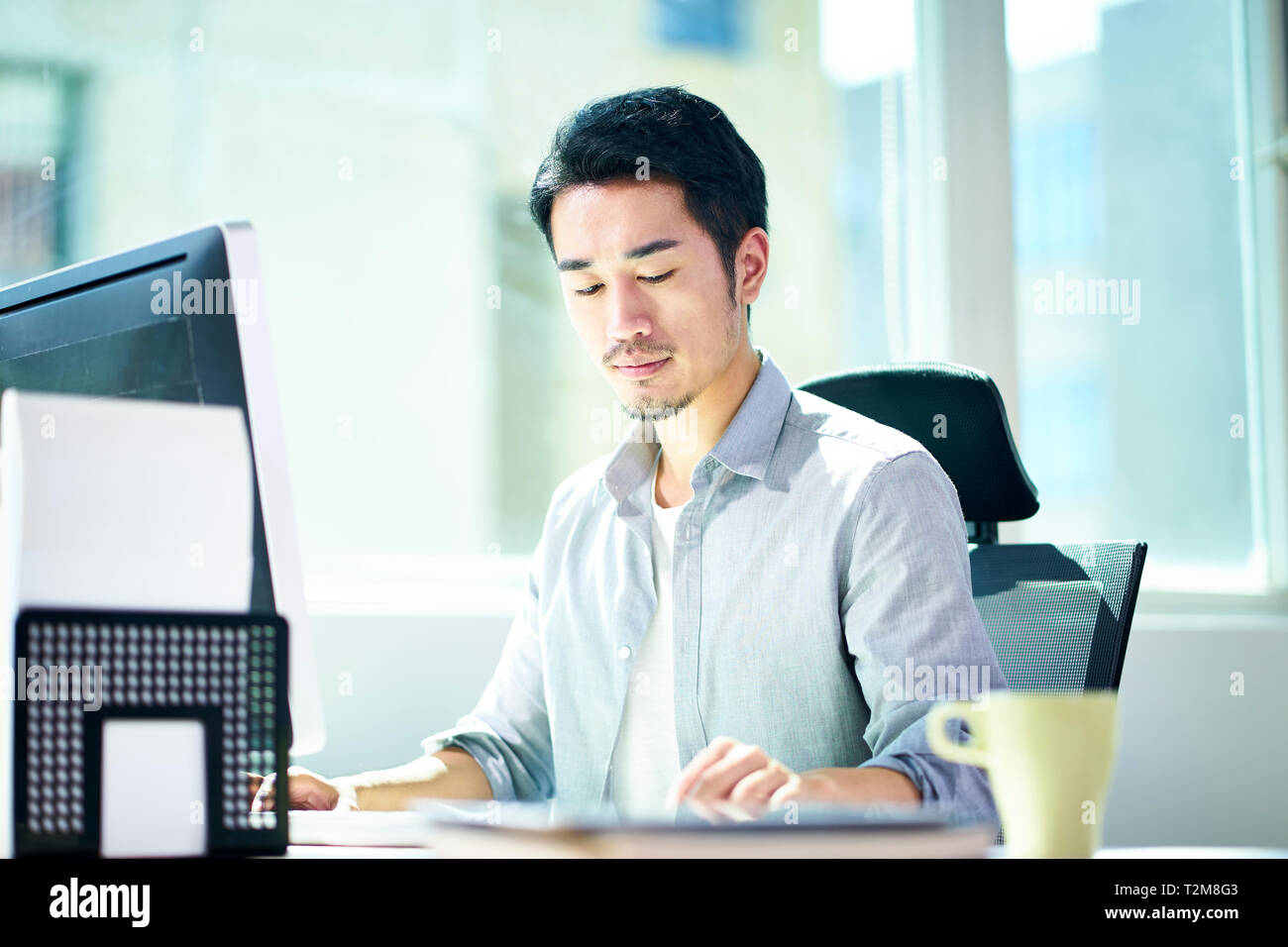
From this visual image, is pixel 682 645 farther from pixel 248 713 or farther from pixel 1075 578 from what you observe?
pixel 248 713

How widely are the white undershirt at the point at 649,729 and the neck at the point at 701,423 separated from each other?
0.16 metres

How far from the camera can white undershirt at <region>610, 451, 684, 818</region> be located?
1.38 m

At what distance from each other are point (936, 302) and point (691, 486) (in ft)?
3.23

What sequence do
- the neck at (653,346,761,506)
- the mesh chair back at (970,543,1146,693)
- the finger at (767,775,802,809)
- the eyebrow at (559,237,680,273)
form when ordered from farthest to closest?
1. the neck at (653,346,761,506)
2. the eyebrow at (559,237,680,273)
3. the mesh chair back at (970,543,1146,693)
4. the finger at (767,775,802,809)

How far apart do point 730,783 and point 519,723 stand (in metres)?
0.83

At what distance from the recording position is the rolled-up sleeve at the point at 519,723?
1425mm

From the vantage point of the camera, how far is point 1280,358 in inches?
88.7

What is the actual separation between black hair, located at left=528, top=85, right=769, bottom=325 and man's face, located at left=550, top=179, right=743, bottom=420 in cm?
2

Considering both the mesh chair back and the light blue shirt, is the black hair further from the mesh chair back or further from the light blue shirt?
the mesh chair back

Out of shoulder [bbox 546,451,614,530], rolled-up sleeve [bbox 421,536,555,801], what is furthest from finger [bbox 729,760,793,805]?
shoulder [bbox 546,451,614,530]

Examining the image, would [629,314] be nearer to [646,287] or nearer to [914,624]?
[646,287]

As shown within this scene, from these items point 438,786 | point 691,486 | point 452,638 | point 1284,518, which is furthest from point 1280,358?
point 438,786

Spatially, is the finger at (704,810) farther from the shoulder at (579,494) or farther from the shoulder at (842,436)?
the shoulder at (579,494)

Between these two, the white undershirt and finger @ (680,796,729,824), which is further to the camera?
the white undershirt
